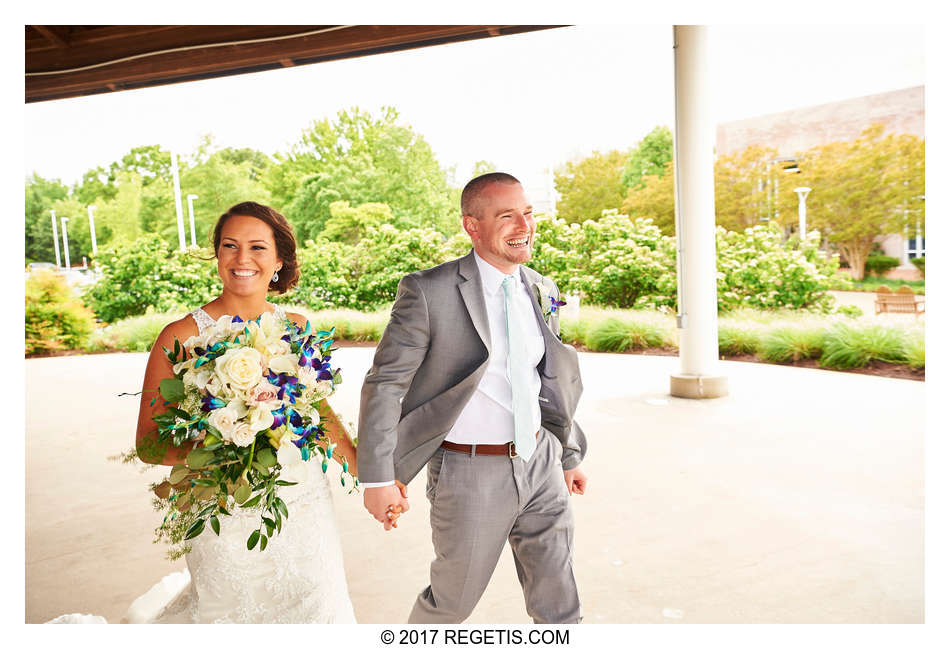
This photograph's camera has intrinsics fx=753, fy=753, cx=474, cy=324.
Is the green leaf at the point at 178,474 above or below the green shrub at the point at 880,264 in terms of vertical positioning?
below

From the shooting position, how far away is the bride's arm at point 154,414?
243cm

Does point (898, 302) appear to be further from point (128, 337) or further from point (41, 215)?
point (41, 215)

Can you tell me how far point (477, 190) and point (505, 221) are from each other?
0.15 metres

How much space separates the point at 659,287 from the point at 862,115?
9346 millimetres

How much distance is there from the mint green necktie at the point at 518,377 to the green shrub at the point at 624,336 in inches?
424

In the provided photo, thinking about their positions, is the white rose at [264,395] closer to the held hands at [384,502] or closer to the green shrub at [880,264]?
the held hands at [384,502]

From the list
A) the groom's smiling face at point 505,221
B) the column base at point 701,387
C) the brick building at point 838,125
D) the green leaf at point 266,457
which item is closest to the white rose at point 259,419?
the green leaf at point 266,457

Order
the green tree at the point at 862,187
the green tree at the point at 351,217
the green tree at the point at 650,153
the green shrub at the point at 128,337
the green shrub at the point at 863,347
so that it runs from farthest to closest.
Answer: the green tree at the point at 650,153 < the green tree at the point at 351,217 < the green tree at the point at 862,187 < the green shrub at the point at 128,337 < the green shrub at the point at 863,347

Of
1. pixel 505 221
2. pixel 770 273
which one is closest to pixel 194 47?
pixel 505 221

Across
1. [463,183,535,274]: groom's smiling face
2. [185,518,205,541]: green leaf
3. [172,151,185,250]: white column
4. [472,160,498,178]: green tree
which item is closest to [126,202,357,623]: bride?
[185,518,205,541]: green leaf

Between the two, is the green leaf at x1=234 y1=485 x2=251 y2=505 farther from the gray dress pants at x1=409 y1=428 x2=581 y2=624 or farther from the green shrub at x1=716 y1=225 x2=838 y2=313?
the green shrub at x1=716 y1=225 x2=838 y2=313

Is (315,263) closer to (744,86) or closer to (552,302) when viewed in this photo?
(744,86)

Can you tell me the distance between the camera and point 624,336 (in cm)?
1325

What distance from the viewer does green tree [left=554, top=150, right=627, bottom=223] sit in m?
22.3
